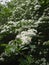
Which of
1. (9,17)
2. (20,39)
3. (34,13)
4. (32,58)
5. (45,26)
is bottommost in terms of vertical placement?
(32,58)

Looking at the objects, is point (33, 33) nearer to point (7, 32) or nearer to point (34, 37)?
point (34, 37)

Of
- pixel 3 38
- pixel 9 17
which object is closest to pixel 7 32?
pixel 3 38

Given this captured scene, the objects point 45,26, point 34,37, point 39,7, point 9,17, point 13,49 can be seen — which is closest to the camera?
point 13,49

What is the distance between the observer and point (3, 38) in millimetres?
6211

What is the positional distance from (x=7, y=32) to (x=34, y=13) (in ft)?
3.35

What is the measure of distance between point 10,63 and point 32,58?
2.12 ft

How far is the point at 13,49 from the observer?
17.3 feet

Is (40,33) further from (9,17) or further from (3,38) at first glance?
(9,17)

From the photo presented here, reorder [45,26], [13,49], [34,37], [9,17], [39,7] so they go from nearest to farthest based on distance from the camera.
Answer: [13,49]
[34,37]
[45,26]
[39,7]
[9,17]

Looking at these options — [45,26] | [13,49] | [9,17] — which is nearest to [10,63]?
[13,49]

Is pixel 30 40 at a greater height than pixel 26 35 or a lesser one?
lesser

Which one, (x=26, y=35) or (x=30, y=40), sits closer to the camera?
(x=30, y=40)

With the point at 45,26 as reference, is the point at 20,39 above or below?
below

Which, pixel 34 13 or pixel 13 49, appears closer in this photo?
pixel 13 49
